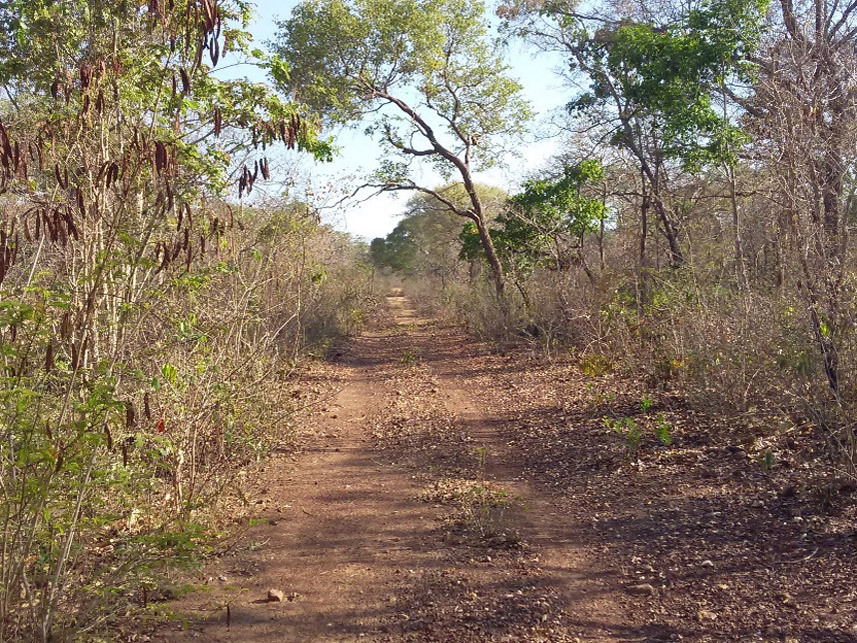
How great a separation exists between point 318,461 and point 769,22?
31.1 ft

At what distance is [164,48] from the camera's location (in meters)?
3.99

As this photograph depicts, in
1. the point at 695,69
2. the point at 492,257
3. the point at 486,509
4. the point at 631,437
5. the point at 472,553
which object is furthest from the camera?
the point at 492,257

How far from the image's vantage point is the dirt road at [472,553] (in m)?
3.73

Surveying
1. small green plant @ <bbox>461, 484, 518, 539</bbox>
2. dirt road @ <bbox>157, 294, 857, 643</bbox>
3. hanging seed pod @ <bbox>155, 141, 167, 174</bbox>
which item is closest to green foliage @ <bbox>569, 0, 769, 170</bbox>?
dirt road @ <bbox>157, 294, 857, 643</bbox>

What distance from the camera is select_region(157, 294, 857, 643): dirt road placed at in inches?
147

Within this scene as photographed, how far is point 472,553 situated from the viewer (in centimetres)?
466

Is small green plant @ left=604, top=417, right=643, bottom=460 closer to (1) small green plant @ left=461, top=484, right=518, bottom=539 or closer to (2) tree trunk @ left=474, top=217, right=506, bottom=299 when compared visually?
(1) small green plant @ left=461, top=484, right=518, bottom=539

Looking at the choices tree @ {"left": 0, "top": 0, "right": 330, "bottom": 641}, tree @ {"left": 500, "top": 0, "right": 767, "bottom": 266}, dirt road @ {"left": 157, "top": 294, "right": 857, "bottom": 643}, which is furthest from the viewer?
tree @ {"left": 500, "top": 0, "right": 767, "bottom": 266}

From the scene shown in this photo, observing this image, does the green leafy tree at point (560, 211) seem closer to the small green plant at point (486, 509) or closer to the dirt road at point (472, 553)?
the dirt road at point (472, 553)

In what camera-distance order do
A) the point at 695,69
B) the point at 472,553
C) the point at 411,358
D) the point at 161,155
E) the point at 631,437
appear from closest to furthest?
the point at 161,155 < the point at 472,553 < the point at 631,437 < the point at 695,69 < the point at 411,358

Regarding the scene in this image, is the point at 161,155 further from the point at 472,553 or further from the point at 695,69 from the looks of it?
the point at 695,69

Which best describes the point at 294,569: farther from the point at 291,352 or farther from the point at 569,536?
the point at 291,352

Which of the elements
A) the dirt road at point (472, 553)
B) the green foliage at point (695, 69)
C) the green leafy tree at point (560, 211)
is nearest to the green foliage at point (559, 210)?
the green leafy tree at point (560, 211)

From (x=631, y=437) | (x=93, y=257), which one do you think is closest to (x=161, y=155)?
(x=93, y=257)
